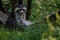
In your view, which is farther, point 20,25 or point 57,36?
point 20,25

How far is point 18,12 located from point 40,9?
2229 millimetres

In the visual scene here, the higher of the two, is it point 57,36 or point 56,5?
point 57,36

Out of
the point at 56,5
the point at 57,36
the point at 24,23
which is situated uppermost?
the point at 57,36

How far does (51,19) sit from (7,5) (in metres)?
9.82

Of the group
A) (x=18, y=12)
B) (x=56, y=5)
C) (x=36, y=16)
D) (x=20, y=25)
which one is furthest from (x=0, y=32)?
(x=56, y=5)

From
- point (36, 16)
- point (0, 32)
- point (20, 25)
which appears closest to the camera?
point (0, 32)

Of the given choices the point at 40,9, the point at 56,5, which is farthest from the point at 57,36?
the point at 56,5

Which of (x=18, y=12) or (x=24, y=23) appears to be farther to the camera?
(x=18, y=12)

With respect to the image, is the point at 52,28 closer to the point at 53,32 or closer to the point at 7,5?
the point at 53,32

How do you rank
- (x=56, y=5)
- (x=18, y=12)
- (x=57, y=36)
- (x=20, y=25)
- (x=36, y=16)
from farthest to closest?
(x=56, y=5) < (x=36, y=16) < (x=18, y=12) < (x=20, y=25) < (x=57, y=36)

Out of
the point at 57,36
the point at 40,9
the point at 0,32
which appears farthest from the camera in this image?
the point at 40,9

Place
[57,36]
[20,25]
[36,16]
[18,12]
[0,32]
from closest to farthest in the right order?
1. [57,36]
2. [0,32]
3. [20,25]
4. [18,12]
5. [36,16]

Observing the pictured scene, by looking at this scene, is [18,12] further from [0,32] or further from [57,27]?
[57,27]

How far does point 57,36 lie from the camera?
2996mm
